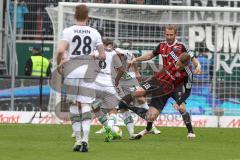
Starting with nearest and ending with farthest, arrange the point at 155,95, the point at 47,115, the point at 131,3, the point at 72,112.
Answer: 1. the point at 72,112
2. the point at 155,95
3. the point at 47,115
4. the point at 131,3

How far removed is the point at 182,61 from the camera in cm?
1805

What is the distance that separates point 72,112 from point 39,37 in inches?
543

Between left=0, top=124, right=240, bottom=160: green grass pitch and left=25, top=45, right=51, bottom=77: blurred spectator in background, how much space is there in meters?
5.83

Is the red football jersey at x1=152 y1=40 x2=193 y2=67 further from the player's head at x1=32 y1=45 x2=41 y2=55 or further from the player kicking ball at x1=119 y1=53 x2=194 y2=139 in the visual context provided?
the player's head at x1=32 y1=45 x2=41 y2=55

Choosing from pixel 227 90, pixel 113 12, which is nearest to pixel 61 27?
pixel 113 12

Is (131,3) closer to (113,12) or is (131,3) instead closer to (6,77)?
(113,12)

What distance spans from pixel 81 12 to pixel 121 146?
2857 mm

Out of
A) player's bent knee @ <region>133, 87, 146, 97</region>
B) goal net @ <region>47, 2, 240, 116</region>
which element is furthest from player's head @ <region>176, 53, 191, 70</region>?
goal net @ <region>47, 2, 240, 116</region>

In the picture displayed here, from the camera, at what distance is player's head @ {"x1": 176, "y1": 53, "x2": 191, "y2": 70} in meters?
17.9

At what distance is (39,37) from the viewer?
27.6m

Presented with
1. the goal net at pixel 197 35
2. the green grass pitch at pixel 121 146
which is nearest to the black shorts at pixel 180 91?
the green grass pitch at pixel 121 146

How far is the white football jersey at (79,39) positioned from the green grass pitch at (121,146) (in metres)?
1.60

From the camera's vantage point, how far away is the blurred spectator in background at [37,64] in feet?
87.1

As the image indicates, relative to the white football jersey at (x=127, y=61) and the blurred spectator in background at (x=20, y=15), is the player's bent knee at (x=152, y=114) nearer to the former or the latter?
the white football jersey at (x=127, y=61)
